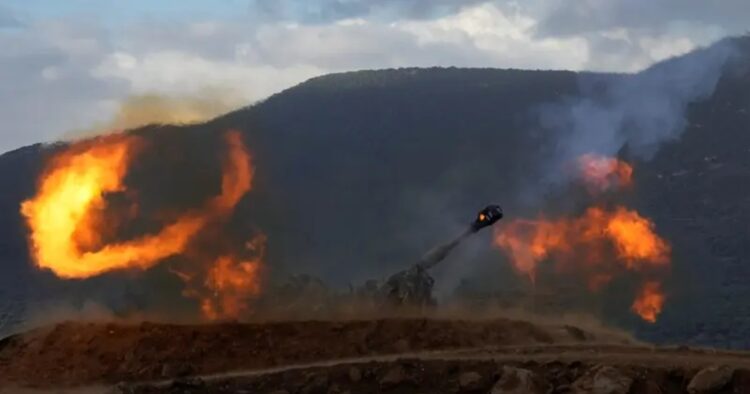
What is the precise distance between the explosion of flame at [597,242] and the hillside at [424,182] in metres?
1.51

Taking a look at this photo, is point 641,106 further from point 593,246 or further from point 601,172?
point 593,246

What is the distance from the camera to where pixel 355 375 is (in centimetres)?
2362

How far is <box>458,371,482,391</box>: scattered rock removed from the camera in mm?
22531

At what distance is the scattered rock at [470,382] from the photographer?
73.9ft

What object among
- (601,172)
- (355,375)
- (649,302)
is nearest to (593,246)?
(601,172)

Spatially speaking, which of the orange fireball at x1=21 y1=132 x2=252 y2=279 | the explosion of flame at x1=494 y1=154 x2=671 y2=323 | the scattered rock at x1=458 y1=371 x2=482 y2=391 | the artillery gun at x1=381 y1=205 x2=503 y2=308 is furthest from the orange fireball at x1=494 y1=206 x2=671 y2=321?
the scattered rock at x1=458 y1=371 x2=482 y2=391

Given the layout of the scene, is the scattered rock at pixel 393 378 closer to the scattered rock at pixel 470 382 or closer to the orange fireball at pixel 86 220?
the scattered rock at pixel 470 382

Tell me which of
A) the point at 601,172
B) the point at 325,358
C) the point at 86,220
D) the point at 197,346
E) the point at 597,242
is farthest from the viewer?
the point at 601,172

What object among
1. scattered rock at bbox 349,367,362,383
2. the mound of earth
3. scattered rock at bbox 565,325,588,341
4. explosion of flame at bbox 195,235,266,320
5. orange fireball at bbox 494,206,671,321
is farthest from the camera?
orange fireball at bbox 494,206,671,321

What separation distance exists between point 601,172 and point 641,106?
5.33m

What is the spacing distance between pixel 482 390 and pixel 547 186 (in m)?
53.6

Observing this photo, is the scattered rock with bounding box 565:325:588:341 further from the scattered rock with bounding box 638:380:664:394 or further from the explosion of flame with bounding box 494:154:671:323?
the explosion of flame with bounding box 494:154:671:323

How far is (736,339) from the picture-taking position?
57.7m

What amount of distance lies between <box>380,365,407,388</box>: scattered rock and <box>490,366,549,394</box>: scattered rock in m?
2.33
